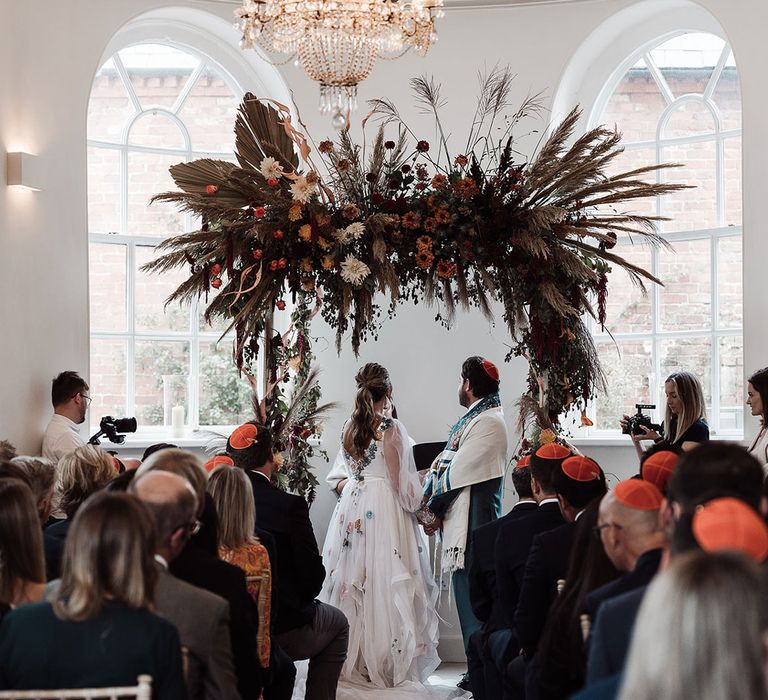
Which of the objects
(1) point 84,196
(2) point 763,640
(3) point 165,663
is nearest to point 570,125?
(1) point 84,196

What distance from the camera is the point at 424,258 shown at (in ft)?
17.5

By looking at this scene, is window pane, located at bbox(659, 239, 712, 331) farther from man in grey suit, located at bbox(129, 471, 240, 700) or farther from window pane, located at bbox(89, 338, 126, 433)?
man in grey suit, located at bbox(129, 471, 240, 700)

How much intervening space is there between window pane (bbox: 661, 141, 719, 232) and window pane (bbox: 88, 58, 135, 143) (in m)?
3.38

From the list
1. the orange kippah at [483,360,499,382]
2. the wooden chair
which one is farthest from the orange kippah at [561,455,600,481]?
the orange kippah at [483,360,499,382]

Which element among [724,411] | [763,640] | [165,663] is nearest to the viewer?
[763,640]

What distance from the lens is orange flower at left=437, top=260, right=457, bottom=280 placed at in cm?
533

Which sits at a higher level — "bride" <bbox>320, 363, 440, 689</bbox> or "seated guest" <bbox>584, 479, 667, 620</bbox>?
"seated guest" <bbox>584, 479, 667, 620</bbox>

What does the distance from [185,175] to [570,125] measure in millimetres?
1844

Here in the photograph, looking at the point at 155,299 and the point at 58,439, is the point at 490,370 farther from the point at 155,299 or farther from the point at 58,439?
the point at 155,299

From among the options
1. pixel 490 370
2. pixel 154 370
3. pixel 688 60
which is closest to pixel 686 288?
pixel 688 60

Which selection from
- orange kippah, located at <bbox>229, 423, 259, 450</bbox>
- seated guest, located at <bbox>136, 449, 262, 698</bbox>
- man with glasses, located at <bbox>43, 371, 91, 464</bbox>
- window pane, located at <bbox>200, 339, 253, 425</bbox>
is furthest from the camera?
window pane, located at <bbox>200, 339, 253, 425</bbox>

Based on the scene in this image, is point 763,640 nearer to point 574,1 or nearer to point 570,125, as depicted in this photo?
point 570,125

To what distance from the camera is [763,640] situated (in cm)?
144

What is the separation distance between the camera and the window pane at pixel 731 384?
22.4ft
